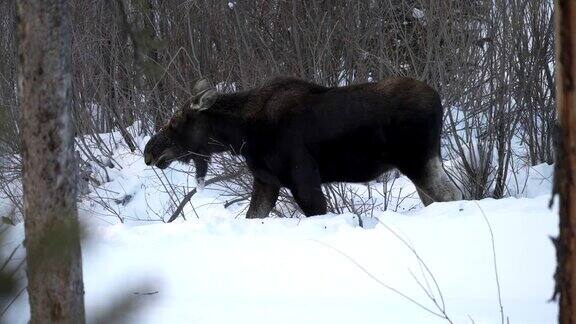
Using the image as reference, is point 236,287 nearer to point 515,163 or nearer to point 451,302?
point 451,302

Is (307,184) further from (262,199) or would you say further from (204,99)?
(204,99)

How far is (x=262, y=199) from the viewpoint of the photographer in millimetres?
9375

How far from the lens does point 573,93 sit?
308 cm

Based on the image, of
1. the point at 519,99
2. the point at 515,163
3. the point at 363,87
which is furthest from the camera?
the point at 515,163

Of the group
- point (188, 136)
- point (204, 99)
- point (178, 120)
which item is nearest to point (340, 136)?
point (204, 99)

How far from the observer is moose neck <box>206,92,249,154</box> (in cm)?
923

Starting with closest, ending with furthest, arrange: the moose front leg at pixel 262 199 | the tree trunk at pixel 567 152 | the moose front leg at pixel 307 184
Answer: the tree trunk at pixel 567 152
the moose front leg at pixel 307 184
the moose front leg at pixel 262 199

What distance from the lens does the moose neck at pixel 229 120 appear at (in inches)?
364

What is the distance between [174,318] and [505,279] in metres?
1.94

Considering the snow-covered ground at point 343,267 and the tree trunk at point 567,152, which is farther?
the snow-covered ground at point 343,267

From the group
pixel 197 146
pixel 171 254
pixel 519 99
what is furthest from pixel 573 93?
pixel 519 99

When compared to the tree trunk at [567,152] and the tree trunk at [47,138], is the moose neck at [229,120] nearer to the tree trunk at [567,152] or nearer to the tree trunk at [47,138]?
the tree trunk at [47,138]

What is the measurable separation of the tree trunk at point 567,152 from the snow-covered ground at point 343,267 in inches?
46.5

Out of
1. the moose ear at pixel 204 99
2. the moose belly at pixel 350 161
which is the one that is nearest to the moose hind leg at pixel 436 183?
the moose belly at pixel 350 161
